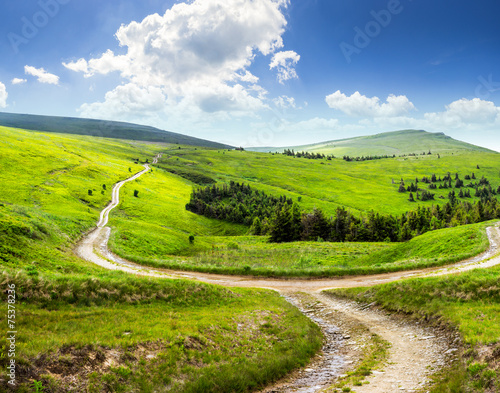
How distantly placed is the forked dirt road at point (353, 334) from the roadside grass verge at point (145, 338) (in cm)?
139

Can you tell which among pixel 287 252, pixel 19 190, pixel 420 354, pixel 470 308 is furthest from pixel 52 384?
pixel 19 190

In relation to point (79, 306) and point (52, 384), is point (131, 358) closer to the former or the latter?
point (52, 384)

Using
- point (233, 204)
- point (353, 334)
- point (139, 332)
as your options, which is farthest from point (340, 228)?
point (139, 332)

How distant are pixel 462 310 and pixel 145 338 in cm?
1874

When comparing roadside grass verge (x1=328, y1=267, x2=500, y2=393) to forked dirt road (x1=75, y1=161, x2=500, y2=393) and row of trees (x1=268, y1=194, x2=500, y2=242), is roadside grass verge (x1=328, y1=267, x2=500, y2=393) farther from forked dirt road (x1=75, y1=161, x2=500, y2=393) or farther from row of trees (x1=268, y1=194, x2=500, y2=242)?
row of trees (x1=268, y1=194, x2=500, y2=242)

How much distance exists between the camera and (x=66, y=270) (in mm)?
24469

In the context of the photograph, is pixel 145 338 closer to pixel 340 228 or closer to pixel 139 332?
pixel 139 332

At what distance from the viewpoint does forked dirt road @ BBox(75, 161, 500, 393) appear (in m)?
12.5

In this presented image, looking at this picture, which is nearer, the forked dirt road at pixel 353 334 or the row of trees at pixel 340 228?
the forked dirt road at pixel 353 334

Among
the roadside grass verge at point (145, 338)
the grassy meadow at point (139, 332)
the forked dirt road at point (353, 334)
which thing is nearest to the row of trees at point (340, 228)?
the forked dirt road at point (353, 334)

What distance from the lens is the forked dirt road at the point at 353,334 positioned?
491 inches

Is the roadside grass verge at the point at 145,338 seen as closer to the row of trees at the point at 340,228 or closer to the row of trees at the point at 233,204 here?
the row of trees at the point at 340,228

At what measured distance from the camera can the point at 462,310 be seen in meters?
17.2

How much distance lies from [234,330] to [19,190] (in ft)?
276
